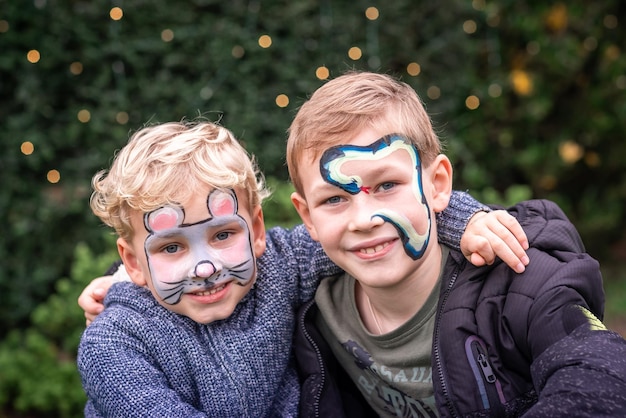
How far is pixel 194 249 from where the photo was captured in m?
2.48

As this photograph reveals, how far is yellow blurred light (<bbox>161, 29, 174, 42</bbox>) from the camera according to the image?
459 cm

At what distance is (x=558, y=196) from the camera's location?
5750 millimetres

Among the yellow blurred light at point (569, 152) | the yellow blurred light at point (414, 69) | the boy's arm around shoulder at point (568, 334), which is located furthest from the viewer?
the yellow blurred light at point (569, 152)

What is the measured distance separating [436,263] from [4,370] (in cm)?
285

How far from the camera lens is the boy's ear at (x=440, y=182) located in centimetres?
254

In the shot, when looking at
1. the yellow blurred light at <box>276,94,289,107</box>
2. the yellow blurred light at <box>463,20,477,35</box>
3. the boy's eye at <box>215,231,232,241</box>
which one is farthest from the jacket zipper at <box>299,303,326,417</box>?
the yellow blurred light at <box>463,20,477,35</box>

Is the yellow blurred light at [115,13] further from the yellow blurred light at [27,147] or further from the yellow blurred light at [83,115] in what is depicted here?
the yellow blurred light at [27,147]

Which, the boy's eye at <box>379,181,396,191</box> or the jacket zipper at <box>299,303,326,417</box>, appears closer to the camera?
the boy's eye at <box>379,181,396,191</box>

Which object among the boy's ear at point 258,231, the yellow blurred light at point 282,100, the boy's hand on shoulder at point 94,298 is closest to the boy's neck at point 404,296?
the boy's ear at point 258,231

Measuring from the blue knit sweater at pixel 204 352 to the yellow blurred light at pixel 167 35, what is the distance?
7.36ft

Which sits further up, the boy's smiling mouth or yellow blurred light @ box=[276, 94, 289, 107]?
yellow blurred light @ box=[276, 94, 289, 107]

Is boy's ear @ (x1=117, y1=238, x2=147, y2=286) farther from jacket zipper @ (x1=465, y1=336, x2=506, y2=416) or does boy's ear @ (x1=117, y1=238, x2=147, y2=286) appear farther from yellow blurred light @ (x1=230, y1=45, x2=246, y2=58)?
yellow blurred light @ (x1=230, y1=45, x2=246, y2=58)

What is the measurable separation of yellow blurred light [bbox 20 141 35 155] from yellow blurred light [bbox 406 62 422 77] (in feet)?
7.66

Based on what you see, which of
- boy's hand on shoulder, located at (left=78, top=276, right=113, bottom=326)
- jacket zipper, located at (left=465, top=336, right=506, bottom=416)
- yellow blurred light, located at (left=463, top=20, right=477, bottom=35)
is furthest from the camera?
yellow blurred light, located at (left=463, top=20, right=477, bottom=35)
